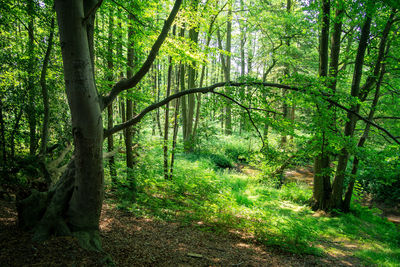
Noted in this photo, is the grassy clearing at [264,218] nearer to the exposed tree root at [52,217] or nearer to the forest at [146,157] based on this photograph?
the forest at [146,157]

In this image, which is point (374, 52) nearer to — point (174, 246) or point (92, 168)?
point (174, 246)

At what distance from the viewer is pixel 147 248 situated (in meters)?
3.85

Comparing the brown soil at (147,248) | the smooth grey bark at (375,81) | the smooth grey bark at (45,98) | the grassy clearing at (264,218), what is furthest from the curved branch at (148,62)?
the smooth grey bark at (375,81)

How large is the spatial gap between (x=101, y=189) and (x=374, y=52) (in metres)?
9.48

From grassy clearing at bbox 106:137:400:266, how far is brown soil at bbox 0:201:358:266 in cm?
31

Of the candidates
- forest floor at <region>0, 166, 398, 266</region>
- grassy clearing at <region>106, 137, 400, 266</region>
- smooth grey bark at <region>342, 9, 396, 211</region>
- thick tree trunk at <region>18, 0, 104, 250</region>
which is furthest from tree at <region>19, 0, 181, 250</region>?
smooth grey bark at <region>342, 9, 396, 211</region>

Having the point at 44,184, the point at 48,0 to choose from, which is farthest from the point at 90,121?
the point at 48,0

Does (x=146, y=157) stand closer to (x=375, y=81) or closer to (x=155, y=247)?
(x=155, y=247)

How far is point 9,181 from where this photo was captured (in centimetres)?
439

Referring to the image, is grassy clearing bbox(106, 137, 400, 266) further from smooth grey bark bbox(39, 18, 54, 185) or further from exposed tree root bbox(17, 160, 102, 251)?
exposed tree root bbox(17, 160, 102, 251)

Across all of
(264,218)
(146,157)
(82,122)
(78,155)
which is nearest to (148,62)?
(82,122)

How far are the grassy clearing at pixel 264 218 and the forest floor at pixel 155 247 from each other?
0.15 m

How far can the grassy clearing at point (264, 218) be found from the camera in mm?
5207

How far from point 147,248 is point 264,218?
3113mm
